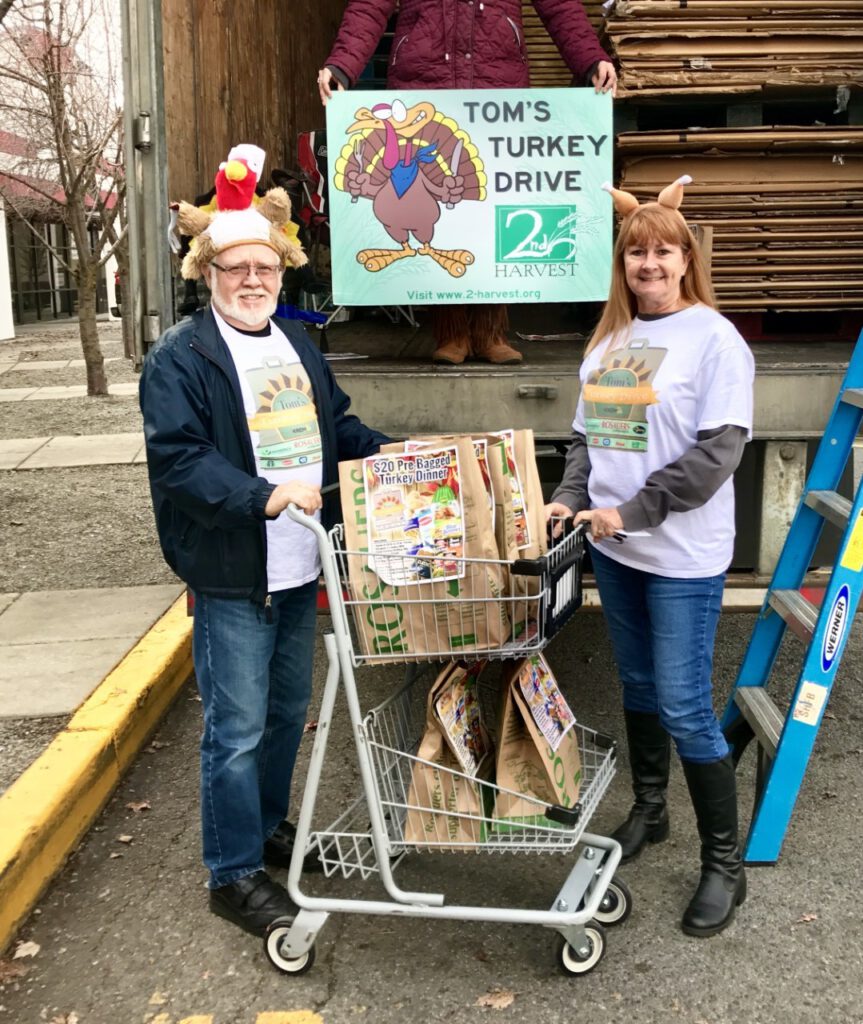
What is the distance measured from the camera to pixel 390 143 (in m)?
4.09

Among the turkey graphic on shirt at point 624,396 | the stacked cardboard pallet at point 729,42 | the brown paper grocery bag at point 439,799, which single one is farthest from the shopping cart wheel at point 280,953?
the stacked cardboard pallet at point 729,42

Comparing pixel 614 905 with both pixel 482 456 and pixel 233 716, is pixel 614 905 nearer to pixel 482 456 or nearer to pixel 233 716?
pixel 233 716

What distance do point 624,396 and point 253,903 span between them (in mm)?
1687

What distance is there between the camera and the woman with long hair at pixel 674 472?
2885 millimetres

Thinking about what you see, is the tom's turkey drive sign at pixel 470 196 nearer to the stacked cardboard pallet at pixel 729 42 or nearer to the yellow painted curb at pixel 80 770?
the stacked cardboard pallet at pixel 729 42

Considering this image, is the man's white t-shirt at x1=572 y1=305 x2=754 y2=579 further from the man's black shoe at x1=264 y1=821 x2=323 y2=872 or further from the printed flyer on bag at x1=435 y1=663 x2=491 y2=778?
the man's black shoe at x1=264 y1=821 x2=323 y2=872

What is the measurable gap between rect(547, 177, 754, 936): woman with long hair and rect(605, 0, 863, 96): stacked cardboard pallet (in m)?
1.94

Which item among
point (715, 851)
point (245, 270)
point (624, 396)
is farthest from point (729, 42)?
point (715, 851)

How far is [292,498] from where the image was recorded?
2.69m

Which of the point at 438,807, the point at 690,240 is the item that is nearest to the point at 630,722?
the point at 438,807


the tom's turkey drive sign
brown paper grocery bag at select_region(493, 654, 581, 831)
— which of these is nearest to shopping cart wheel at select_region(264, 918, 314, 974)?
brown paper grocery bag at select_region(493, 654, 581, 831)

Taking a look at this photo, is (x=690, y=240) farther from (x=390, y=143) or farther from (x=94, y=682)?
(x=94, y=682)

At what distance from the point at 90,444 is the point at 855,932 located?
27.0 ft

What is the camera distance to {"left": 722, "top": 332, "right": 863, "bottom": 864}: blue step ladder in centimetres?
327
